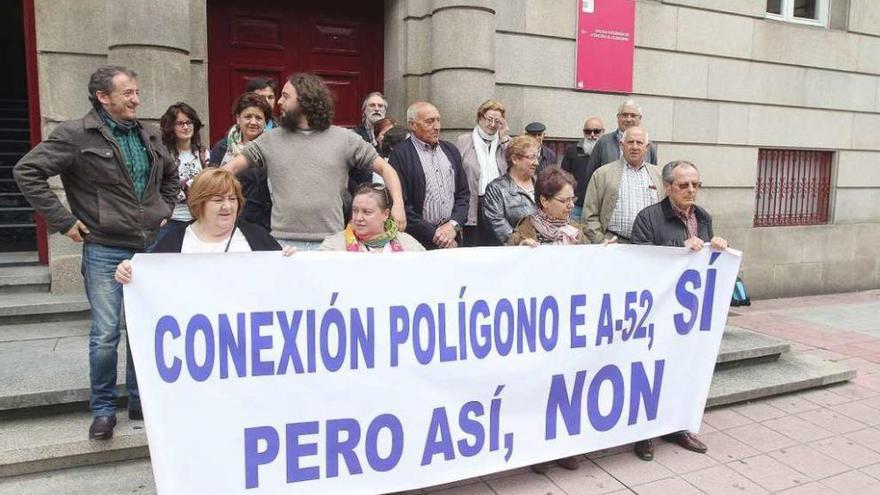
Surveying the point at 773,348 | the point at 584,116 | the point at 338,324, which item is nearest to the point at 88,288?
the point at 338,324

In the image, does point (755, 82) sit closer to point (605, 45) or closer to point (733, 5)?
point (733, 5)

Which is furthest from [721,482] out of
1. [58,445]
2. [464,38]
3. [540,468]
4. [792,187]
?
[792,187]

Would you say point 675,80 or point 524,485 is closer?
point 524,485

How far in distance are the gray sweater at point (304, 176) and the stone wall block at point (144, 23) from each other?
8.03 ft

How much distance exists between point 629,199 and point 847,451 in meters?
2.07

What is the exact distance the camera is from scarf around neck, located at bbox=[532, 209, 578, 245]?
395cm

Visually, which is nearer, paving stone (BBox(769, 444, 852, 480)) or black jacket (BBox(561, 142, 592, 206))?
paving stone (BBox(769, 444, 852, 480))

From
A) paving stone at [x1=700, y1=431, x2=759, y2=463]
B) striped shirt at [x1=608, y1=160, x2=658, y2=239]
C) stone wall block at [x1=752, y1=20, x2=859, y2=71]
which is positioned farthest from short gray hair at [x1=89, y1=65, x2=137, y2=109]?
stone wall block at [x1=752, y1=20, x2=859, y2=71]

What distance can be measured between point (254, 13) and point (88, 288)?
392cm

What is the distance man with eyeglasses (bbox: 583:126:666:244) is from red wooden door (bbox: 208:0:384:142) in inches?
126

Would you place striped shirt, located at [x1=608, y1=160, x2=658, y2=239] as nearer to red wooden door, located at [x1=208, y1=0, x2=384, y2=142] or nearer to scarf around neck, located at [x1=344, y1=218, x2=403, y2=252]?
scarf around neck, located at [x1=344, y1=218, x2=403, y2=252]

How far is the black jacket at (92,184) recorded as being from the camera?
3221 millimetres

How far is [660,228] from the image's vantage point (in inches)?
159

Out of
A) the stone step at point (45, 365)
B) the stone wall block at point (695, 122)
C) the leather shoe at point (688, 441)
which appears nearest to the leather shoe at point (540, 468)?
the leather shoe at point (688, 441)
